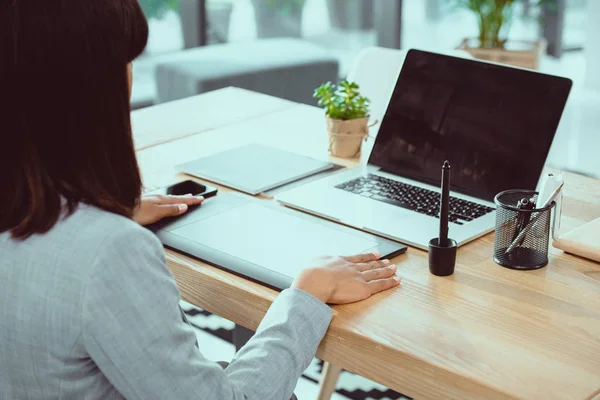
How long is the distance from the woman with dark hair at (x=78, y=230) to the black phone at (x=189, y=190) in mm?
618

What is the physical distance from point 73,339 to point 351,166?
956mm

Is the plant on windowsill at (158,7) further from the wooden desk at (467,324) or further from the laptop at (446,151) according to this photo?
the wooden desk at (467,324)

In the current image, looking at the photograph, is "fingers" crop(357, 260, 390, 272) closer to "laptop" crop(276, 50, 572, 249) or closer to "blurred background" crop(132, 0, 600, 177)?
"laptop" crop(276, 50, 572, 249)

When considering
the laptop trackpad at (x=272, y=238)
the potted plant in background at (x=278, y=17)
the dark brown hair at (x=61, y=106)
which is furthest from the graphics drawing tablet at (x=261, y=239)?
the potted plant in background at (x=278, y=17)

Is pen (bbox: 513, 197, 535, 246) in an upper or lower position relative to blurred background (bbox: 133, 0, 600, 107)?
upper

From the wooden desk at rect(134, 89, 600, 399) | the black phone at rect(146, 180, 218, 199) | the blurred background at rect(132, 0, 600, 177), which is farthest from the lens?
the blurred background at rect(132, 0, 600, 177)

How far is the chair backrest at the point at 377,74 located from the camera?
90.4 inches

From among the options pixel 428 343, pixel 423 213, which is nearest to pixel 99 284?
pixel 428 343

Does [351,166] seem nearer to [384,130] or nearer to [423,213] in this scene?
[384,130]

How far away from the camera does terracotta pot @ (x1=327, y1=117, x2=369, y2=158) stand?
1797mm

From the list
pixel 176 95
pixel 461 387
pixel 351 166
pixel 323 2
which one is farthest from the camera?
pixel 323 2

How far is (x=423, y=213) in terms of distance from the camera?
1.50m

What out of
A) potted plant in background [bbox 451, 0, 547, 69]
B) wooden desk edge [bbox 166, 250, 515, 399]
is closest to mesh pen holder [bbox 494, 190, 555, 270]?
wooden desk edge [bbox 166, 250, 515, 399]

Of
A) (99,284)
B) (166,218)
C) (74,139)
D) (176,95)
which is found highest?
(74,139)
